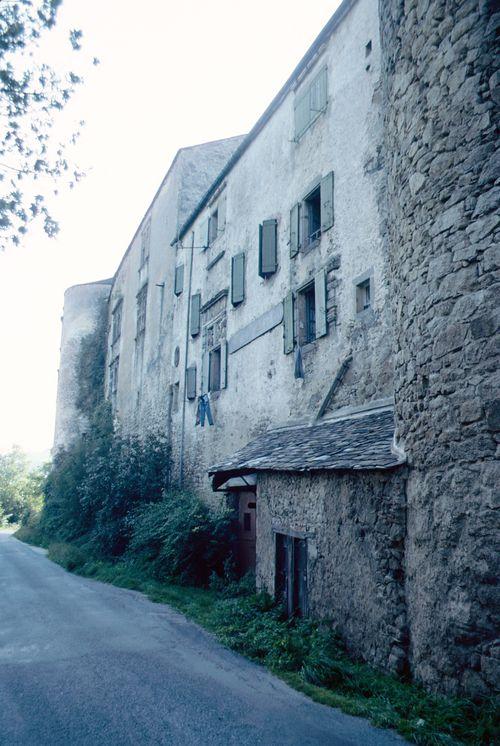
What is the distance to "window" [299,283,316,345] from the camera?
39.2 feet

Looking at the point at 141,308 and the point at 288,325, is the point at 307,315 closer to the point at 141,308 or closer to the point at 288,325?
the point at 288,325

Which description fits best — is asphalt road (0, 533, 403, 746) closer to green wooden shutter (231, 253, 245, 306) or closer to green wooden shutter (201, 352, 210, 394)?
green wooden shutter (231, 253, 245, 306)

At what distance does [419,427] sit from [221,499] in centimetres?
901

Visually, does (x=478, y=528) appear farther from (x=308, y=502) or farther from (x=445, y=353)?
(x=308, y=502)

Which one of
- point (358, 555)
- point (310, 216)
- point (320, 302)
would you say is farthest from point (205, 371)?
point (358, 555)

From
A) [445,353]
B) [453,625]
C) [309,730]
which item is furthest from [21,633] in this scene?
[445,353]

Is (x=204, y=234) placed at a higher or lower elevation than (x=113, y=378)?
higher

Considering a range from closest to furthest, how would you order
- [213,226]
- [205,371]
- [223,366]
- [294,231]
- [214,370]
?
[294,231], [223,366], [214,370], [205,371], [213,226]

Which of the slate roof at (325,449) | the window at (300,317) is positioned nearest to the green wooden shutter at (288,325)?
the window at (300,317)

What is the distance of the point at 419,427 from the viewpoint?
6137 mm

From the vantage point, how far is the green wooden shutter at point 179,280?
2005cm

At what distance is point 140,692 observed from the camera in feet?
18.9

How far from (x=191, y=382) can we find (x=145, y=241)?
1077cm

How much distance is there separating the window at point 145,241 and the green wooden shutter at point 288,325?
573 inches
